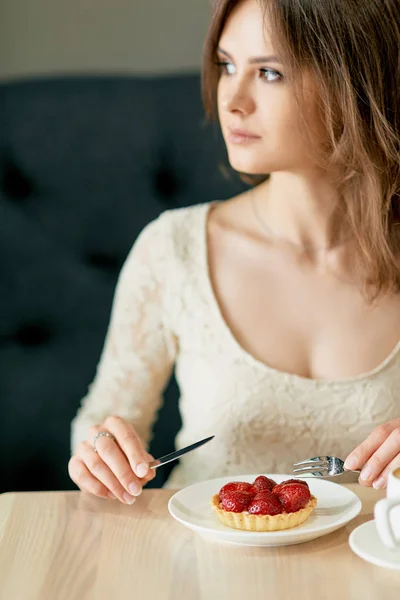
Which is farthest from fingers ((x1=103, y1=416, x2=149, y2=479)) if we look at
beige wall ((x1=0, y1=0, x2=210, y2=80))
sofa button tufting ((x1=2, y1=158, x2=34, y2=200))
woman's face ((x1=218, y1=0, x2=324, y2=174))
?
beige wall ((x1=0, y1=0, x2=210, y2=80))

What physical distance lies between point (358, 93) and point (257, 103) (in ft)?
0.45

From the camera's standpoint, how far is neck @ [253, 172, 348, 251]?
1.21 metres

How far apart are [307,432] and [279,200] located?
0.32 metres

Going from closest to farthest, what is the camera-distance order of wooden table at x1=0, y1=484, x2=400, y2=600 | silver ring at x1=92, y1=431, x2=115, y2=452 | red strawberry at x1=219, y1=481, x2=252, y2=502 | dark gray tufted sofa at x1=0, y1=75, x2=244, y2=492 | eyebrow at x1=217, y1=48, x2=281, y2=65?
wooden table at x1=0, y1=484, x2=400, y2=600 < red strawberry at x1=219, y1=481, x2=252, y2=502 < silver ring at x1=92, y1=431, x2=115, y2=452 < eyebrow at x1=217, y1=48, x2=281, y2=65 < dark gray tufted sofa at x1=0, y1=75, x2=244, y2=492

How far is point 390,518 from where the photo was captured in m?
0.70

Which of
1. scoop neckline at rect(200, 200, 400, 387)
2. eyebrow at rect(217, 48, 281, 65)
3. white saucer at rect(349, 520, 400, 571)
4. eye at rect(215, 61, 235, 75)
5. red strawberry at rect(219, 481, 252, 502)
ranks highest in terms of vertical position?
eyebrow at rect(217, 48, 281, 65)

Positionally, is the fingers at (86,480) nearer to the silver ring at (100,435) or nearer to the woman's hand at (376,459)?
the silver ring at (100,435)

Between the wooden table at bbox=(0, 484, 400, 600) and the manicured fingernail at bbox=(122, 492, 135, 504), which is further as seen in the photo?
the manicured fingernail at bbox=(122, 492, 135, 504)

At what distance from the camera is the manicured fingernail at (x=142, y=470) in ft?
2.85

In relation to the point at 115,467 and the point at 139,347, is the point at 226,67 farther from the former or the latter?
the point at 115,467

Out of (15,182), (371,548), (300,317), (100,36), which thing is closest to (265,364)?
(300,317)

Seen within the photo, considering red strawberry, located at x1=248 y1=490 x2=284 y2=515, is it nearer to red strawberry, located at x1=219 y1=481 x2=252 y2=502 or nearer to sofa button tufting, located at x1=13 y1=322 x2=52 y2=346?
red strawberry, located at x1=219 y1=481 x2=252 y2=502

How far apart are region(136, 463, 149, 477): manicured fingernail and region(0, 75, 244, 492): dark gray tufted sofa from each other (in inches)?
19.9

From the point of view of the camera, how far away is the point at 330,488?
0.87 meters
